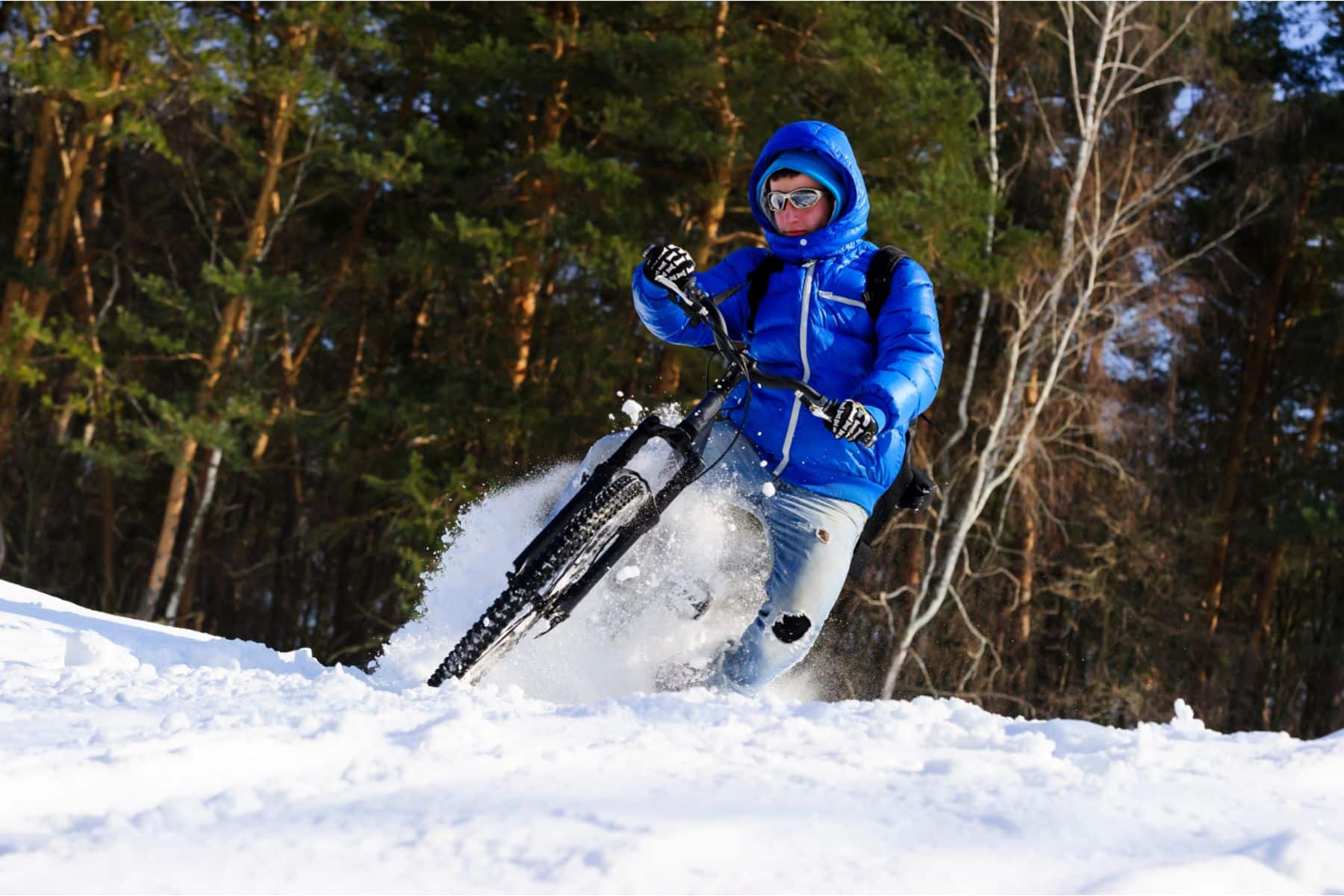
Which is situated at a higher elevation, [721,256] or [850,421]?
[721,256]

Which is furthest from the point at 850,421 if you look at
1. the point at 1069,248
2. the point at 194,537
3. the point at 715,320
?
the point at 194,537

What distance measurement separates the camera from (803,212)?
4.40m

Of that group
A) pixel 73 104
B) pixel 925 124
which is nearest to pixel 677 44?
pixel 925 124

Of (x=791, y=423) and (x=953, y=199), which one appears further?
(x=953, y=199)

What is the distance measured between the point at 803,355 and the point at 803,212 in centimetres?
49

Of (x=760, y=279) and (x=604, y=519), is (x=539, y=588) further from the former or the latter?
(x=760, y=279)

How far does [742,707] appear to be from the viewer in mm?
3250

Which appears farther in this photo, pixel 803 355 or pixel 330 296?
pixel 330 296

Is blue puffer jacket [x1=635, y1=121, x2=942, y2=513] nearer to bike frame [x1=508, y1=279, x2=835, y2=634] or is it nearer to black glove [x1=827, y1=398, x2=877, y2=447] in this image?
bike frame [x1=508, y1=279, x2=835, y2=634]

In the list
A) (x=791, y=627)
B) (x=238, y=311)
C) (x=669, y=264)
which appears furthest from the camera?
(x=238, y=311)

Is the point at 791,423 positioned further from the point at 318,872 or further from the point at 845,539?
the point at 318,872

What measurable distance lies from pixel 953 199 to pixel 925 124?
1040 millimetres

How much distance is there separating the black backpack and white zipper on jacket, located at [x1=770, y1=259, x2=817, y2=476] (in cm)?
15

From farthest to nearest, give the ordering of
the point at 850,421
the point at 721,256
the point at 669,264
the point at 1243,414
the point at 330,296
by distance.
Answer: the point at 1243,414 < the point at 330,296 < the point at 721,256 < the point at 669,264 < the point at 850,421
